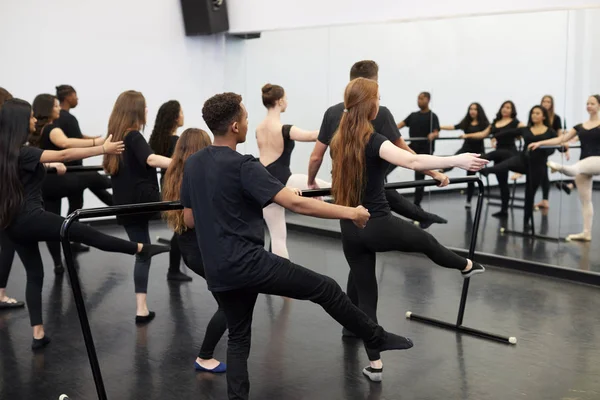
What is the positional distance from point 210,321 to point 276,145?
1.78 metres

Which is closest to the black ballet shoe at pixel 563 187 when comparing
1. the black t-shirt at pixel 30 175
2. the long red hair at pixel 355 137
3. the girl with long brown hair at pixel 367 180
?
the girl with long brown hair at pixel 367 180

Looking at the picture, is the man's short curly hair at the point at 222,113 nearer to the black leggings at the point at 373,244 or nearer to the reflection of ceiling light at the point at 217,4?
the black leggings at the point at 373,244

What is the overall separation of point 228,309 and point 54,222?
65.6 inches

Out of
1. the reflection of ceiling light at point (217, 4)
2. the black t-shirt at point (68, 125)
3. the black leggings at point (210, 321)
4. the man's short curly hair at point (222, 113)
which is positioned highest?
the reflection of ceiling light at point (217, 4)

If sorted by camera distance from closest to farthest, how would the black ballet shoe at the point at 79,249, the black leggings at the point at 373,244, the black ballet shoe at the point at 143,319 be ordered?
the black leggings at the point at 373,244
the black ballet shoe at the point at 143,319
the black ballet shoe at the point at 79,249

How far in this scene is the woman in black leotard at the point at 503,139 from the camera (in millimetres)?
6758

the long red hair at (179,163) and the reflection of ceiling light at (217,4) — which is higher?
the reflection of ceiling light at (217,4)

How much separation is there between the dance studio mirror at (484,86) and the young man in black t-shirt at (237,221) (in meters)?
3.80

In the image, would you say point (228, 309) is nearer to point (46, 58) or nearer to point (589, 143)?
point (589, 143)

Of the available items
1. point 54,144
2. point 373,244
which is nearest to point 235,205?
point 373,244

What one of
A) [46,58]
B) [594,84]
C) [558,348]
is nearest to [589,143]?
[594,84]

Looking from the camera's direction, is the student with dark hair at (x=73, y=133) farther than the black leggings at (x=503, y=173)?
No

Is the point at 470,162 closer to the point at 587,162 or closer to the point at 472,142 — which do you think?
the point at 587,162

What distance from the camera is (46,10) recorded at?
26.1 ft
